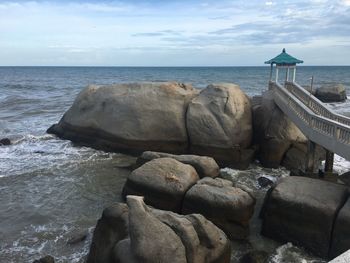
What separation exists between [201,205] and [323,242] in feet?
10.1

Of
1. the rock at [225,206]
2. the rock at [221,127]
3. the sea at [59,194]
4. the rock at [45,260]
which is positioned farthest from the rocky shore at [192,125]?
the rock at [45,260]

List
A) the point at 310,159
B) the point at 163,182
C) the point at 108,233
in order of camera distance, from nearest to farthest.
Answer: the point at 108,233, the point at 163,182, the point at 310,159

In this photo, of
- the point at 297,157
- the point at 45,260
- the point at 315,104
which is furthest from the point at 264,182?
the point at 45,260

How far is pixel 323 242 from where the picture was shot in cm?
973

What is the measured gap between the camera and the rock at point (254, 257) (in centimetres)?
903

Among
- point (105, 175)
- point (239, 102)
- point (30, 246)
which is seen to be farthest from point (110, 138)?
point (30, 246)

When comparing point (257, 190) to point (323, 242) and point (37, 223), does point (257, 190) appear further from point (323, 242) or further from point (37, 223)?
point (37, 223)

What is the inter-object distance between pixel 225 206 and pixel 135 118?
8.89 m

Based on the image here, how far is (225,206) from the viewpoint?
10.1 metres

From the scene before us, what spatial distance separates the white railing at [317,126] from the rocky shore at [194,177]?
80 cm

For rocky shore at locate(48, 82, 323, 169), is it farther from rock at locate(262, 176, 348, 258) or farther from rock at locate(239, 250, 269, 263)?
rock at locate(239, 250, 269, 263)

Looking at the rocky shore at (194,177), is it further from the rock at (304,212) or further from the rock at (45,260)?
the rock at (45,260)

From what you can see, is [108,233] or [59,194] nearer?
[108,233]

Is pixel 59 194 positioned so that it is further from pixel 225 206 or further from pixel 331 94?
pixel 331 94
